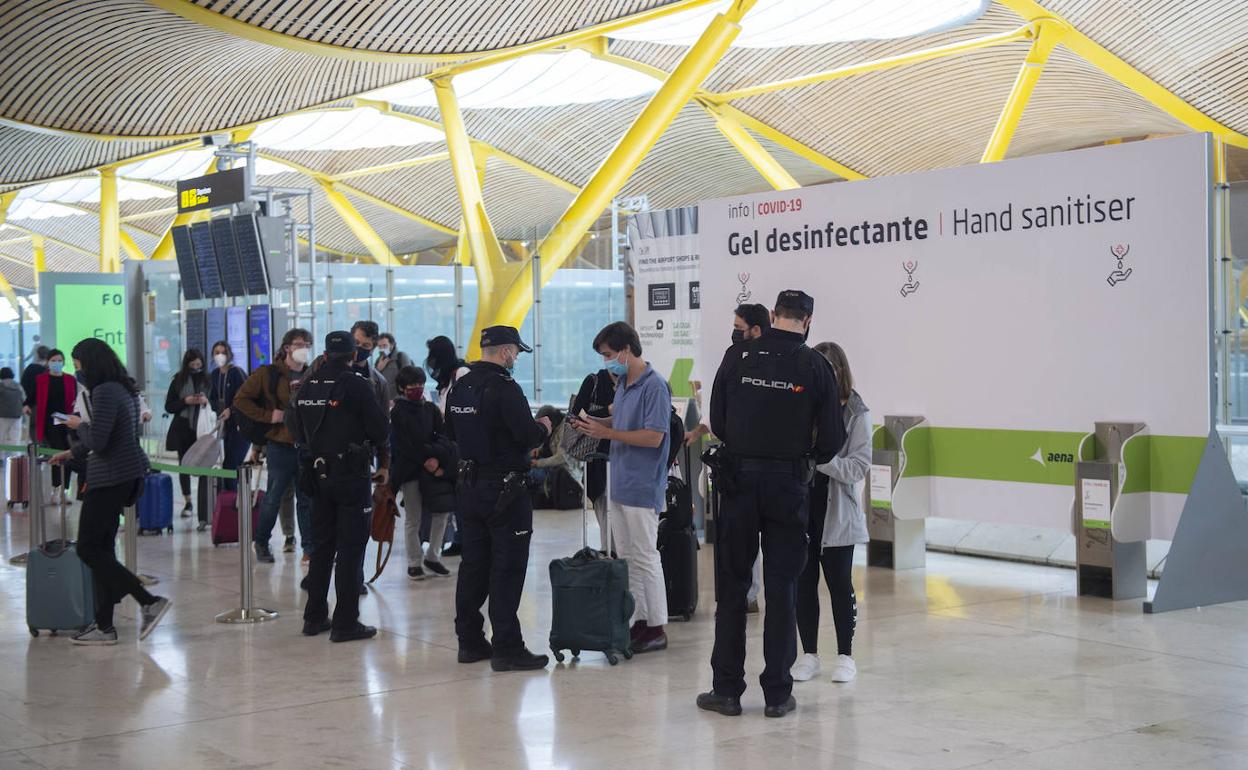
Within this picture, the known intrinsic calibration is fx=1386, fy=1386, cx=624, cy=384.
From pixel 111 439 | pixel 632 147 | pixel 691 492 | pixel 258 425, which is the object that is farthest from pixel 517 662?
pixel 632 147

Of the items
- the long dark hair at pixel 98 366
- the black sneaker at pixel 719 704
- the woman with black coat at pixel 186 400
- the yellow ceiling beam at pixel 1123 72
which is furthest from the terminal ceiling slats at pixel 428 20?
the black sneaker at pixel 719 704

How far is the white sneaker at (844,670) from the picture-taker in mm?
6160

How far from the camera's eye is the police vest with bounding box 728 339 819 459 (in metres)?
5.41

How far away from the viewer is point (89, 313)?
18.9 m

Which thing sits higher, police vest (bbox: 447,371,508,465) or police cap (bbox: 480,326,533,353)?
police cap (bbox: 480,326,533,353)

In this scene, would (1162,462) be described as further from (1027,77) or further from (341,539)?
(1027,77)

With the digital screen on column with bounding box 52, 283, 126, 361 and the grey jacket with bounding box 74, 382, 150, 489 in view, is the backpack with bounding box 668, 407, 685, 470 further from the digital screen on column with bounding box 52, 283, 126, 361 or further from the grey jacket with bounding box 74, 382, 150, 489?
the digital screen on column with bounding box 52, 283, 126, 361

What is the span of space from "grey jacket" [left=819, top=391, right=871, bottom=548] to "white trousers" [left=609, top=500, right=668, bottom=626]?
3.65 feet

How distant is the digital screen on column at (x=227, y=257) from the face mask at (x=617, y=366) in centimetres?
717

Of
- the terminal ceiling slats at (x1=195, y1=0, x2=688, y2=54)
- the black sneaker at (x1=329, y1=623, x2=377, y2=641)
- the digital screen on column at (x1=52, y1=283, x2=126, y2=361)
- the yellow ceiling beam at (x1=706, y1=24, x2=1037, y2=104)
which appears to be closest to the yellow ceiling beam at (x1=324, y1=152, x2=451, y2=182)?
the yellow ceiling beam at (x1=706, y1=24, x2=1037, y2=104)

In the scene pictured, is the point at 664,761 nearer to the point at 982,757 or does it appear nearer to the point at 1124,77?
the point at 982,757

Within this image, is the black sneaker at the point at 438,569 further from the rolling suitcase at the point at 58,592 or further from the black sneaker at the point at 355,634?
the rolling suitcase at the point at 58,592

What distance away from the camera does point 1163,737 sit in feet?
17.1

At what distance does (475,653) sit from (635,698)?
1077 mm
